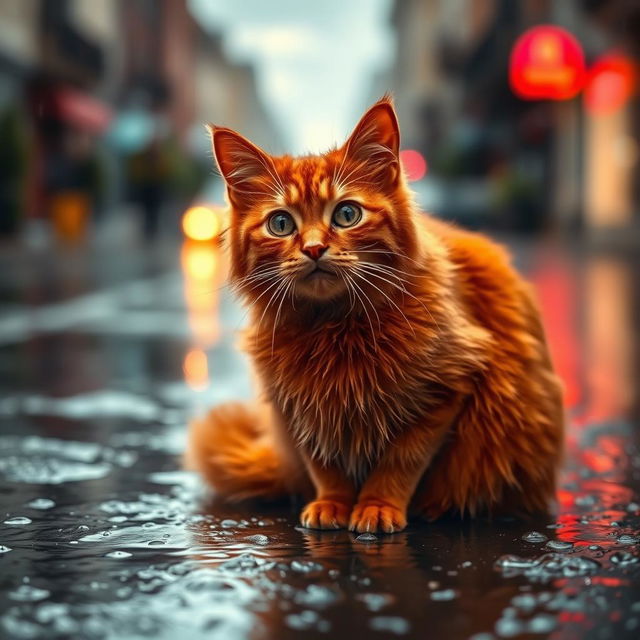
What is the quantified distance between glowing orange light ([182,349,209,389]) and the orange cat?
3629 millimetres

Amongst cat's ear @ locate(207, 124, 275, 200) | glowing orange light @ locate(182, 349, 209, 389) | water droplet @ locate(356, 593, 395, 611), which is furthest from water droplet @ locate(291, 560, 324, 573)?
glowing orange light @ locate(182, 349, 209, 389)

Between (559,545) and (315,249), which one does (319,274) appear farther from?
(559,545)

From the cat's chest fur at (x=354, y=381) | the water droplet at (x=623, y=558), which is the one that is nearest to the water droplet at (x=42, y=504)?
the cat's chest fur at (x=354, y=381)

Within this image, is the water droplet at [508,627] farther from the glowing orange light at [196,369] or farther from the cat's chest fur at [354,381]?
the glowing orange light at [196,369]

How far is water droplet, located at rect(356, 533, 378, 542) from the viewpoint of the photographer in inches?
117

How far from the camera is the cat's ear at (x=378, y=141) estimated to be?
2959 millimetres

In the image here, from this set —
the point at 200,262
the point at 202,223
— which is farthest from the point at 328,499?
the point at 202,223

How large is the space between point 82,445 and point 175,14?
56.7 meters

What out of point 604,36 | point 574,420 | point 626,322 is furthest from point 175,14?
point 574,420

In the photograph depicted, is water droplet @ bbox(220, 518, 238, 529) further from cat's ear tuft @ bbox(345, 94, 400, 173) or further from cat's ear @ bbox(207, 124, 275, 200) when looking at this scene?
cat's ear tuft @ bbox(345, 94, 400, 173)

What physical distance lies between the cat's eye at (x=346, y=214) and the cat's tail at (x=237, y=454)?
0.80 m

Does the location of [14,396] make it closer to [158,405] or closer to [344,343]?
[158,405]

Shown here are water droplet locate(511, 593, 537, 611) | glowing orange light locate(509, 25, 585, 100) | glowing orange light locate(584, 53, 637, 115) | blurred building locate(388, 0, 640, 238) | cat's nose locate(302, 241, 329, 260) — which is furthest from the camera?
blurred building locate(388, 0, 640, 238)

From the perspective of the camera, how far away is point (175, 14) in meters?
59.0
